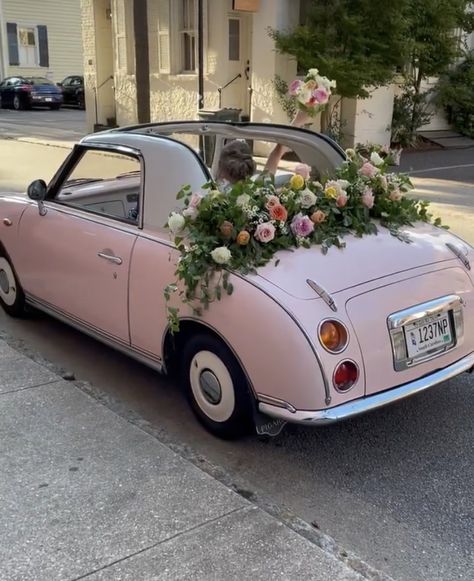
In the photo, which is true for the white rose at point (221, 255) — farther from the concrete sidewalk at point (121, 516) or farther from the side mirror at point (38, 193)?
the side mirror at point (38, 193)

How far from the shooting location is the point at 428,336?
331cm

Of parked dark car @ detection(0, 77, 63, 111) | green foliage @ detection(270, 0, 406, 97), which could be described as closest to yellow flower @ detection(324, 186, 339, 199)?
green foliage @ detection(270, 0, 406, 97)

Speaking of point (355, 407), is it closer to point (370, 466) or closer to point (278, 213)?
point (370, 466)

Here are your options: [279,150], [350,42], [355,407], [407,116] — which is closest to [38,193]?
[279,150]

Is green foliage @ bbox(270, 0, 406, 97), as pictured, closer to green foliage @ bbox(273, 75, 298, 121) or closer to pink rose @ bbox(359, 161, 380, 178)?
green foliage @ bbox(273, 75, 298, 121)

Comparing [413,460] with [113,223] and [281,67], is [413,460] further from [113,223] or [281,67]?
[281,67]

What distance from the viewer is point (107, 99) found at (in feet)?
63.9

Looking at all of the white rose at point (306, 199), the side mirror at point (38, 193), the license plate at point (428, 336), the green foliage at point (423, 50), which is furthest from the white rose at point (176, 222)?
the green foliage at point (423, 50)

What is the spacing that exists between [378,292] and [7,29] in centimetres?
3507

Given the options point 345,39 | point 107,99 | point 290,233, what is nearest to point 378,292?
point 290,233

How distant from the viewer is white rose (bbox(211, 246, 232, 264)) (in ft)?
10.4

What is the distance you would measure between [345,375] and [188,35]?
48.9 ft

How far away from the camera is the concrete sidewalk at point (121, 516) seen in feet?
8.13

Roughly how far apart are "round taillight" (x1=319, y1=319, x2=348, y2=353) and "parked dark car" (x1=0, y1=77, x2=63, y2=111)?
2926 cm
